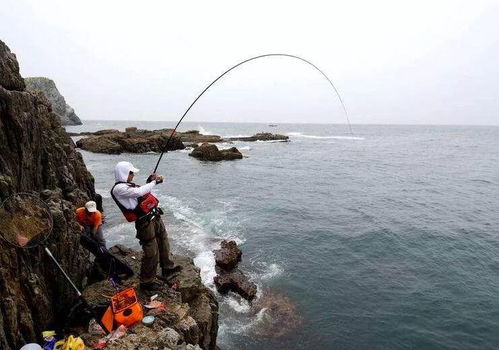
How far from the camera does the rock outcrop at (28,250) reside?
212 inches

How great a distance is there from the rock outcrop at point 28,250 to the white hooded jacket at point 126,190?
65.8 inches

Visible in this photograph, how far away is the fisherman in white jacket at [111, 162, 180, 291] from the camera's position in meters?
6.50

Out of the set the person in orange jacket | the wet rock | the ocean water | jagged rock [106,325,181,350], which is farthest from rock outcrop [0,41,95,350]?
the wet rock

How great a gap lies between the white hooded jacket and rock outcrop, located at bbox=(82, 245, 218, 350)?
6.78ft

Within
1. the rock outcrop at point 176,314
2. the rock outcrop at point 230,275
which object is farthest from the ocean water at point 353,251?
the rock outcrop at point 176,314

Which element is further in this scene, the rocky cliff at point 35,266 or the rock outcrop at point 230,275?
the rock outcrop at point 230,275

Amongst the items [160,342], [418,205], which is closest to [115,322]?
[160,342]

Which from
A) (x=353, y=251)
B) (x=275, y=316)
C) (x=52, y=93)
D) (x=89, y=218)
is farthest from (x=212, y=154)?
(x=52, y=93)

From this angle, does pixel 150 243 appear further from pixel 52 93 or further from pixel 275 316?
pixel 52 93

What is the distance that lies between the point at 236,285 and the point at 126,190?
302 inches

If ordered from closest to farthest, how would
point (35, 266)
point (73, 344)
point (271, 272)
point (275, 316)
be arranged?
point (73, 344)
point (35, 266)
point (275, 316)
point (271, 272)

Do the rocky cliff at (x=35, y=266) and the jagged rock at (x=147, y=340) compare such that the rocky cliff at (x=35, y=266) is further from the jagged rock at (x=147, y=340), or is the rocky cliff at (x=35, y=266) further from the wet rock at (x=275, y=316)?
the wet rock at (x=275, y=316)

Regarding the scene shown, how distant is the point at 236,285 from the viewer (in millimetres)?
12664

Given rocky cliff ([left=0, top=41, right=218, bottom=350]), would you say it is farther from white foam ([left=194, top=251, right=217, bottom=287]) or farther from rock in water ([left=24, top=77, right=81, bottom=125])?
rock in water ([left=24, top=77, right=81, bottom=125])
